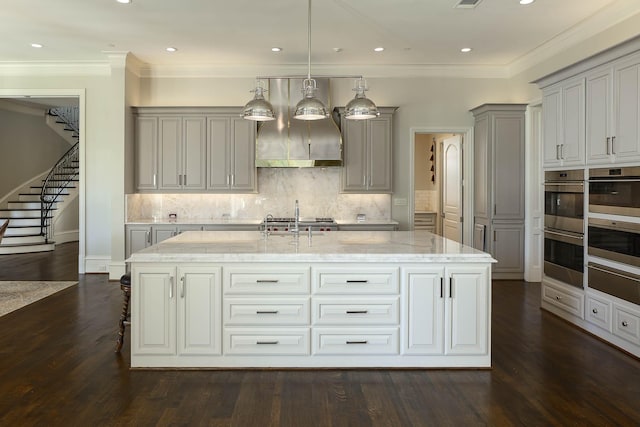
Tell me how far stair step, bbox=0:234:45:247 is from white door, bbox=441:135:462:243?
8.35m

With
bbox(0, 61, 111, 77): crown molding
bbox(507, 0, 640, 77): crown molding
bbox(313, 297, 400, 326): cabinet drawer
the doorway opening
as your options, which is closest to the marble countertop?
bbox(313, 297, 400, 326): cabinet drawer

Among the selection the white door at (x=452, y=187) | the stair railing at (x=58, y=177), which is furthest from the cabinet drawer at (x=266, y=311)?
the stair railing at (x=58, y=177)

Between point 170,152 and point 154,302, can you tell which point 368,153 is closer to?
point 170,152

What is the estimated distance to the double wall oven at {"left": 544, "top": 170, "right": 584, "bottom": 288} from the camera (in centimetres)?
442

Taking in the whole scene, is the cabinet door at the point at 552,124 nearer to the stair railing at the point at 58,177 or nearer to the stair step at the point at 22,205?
the stair railing at the point at 58,177

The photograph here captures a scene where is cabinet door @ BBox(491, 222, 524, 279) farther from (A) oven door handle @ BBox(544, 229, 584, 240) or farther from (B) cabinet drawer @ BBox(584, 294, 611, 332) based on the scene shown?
(B) cabinet drawer @ BBox(584, 294, 611, 332)

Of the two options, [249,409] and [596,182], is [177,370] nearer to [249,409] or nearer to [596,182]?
[249,409]

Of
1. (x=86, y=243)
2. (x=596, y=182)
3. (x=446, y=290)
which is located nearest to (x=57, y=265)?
(x=86, y=243)

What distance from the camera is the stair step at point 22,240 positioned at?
31.6ft

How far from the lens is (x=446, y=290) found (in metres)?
3.35

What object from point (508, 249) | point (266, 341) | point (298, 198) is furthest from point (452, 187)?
point (266, 341)

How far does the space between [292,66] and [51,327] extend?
4.63m

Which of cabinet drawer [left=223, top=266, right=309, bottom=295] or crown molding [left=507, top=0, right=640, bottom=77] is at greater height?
crown molding [left=507, top=0, right=640, bottom=77]

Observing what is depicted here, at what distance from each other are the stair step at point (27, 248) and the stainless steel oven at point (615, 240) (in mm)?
10103
